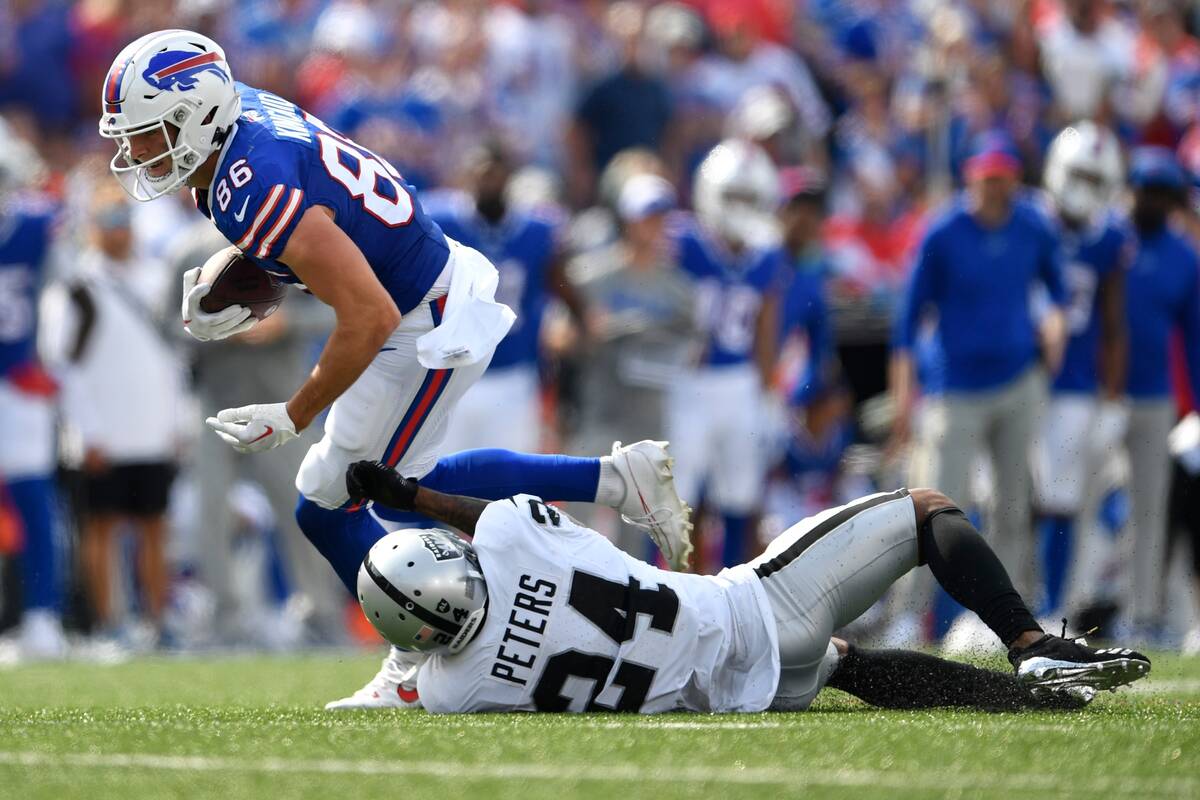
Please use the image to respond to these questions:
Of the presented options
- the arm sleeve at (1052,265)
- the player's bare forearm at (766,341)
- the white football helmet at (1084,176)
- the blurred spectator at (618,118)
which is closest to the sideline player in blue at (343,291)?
the arm sleeve at (1052,265)

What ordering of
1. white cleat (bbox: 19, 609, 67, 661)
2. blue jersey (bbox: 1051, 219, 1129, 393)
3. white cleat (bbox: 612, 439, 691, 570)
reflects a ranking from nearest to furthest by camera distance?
white cleat (bbox: 612, 439, 691, 570) < white cleat (bbox: 19, 609, 67, 661) < blue jersey (bbox: 1051, 219, 1129, 393)

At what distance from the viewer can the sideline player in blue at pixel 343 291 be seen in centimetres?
498

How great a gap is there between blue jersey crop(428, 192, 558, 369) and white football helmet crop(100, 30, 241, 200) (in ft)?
12.8

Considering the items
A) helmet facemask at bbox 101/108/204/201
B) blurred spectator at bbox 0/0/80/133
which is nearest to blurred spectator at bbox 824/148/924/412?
blurred spectator at bbox 0/0/80/133

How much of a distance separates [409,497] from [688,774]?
1.49 m

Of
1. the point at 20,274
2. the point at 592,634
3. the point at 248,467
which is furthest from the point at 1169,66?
the point at 592,634

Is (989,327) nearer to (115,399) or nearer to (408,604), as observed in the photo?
(115,399)

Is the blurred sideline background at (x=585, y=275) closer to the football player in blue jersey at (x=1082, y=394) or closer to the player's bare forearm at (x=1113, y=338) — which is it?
the football player in blue jersey at (x=1082, y=394)

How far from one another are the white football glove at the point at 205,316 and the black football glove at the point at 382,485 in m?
0.78

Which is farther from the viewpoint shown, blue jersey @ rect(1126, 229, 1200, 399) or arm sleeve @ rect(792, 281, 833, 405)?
arm sleeve @ rect(792, 281, 833, 405)

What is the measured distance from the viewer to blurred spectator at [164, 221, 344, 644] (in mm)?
9000

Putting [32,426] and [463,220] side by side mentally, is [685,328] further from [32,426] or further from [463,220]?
[32,426]

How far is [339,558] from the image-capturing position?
214 inches

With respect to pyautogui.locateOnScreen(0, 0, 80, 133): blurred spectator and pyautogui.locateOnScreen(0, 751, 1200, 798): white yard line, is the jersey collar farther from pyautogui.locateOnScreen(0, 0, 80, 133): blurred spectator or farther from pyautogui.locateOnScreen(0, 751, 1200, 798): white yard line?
pyautogui.locateOnScreen(0, 0, 80, 133): blurred spectator
